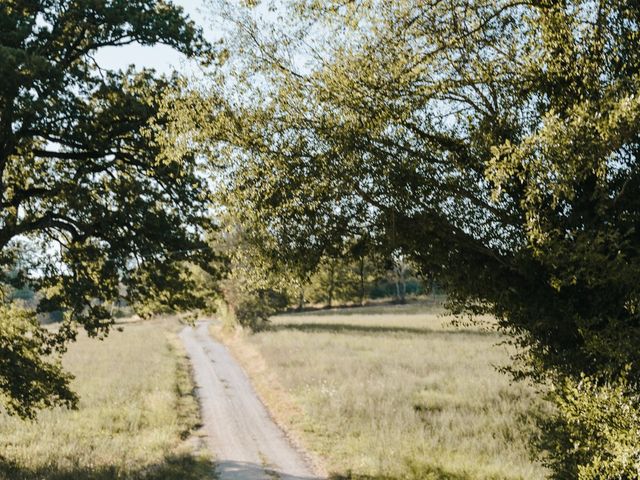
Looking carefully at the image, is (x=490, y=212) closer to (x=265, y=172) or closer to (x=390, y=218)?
(x=390, y=218)

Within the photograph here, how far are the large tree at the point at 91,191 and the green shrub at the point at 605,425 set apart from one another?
8.05 m

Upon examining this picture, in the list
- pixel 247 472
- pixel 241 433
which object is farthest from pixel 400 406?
pixel 247 472

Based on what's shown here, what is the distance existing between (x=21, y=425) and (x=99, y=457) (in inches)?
227

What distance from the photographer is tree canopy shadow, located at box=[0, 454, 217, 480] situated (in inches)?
487

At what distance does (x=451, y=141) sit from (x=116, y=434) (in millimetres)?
14485

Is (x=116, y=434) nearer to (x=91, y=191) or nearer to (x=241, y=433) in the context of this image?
(x=241, y=433)

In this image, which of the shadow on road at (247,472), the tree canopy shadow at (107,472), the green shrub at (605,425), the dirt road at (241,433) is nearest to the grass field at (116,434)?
the tree canopy shadow at (107,472)

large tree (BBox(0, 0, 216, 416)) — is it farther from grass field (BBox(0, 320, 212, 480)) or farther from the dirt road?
the dirt road

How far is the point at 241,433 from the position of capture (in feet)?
58.2

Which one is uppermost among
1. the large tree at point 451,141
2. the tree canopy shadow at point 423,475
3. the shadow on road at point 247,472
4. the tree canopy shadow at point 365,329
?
the large tree at point 451,141

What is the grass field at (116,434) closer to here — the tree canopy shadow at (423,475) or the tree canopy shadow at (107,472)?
the tree canopy shadow at (107,472)

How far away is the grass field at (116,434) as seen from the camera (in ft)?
43.0

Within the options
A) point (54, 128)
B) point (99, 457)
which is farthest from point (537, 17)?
point (99, 457)

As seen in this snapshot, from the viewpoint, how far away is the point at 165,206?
13086 mm
